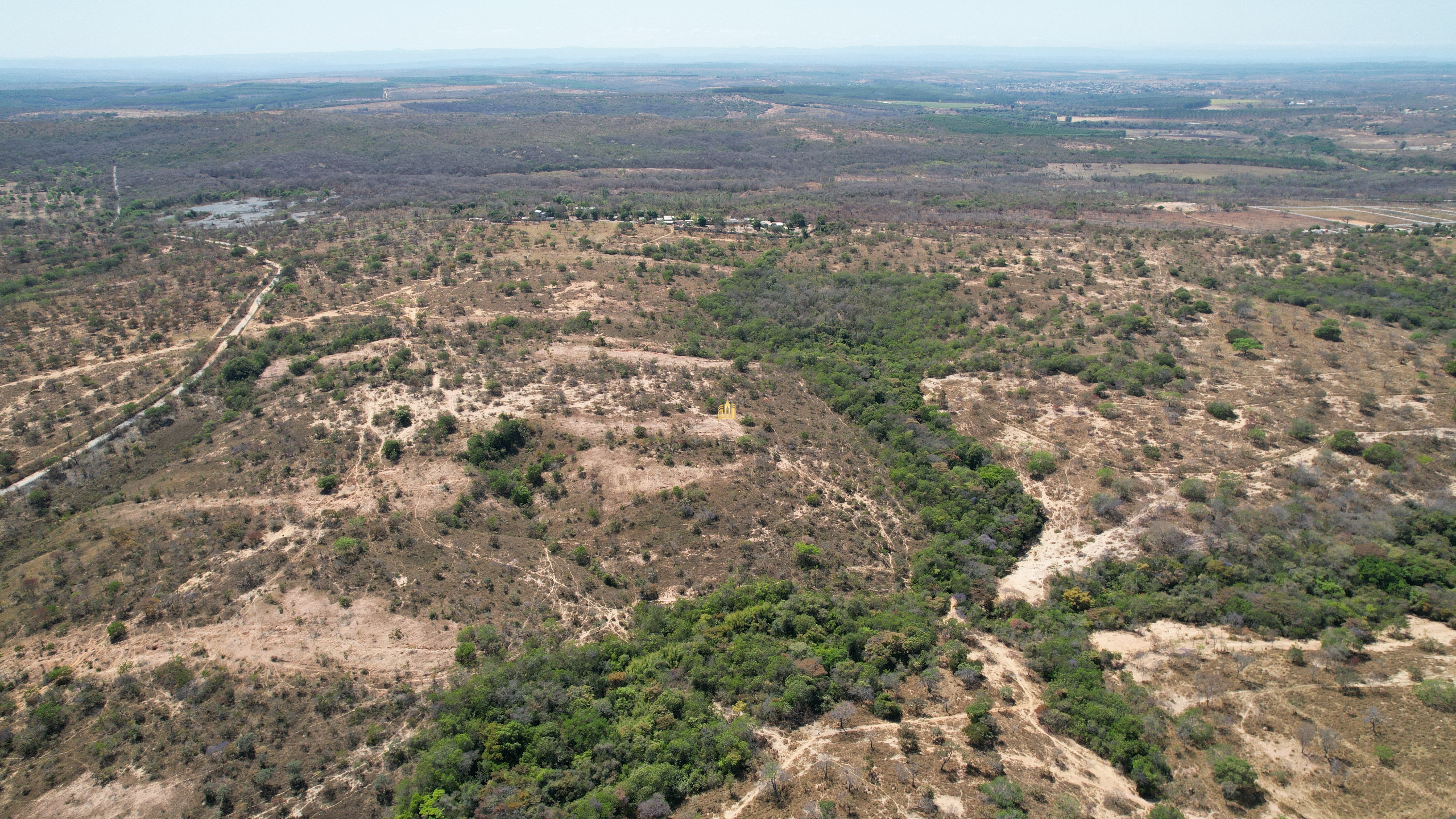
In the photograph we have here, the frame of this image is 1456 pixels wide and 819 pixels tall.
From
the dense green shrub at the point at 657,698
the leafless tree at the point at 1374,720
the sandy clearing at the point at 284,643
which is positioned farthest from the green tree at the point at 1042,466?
the sandy clearing at the point at 284,643

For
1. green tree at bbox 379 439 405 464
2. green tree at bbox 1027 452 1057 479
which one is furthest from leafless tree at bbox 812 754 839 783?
green tree at bbox 379 439 405 464

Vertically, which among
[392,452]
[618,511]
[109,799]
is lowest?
[109,799]

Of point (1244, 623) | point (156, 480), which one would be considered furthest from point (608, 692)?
point (156, 480)

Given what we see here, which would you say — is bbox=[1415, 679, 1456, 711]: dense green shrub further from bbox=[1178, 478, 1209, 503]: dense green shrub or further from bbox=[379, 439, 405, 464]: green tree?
bbox=[379, 439, 405, 464]: green tree

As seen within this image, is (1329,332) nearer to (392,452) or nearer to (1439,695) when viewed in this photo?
(1439,695)

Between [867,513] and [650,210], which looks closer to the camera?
[867,513]

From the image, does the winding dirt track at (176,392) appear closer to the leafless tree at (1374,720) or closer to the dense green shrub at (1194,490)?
the leafless tree at (1374,720)

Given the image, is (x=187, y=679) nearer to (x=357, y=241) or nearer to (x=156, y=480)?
(x=156, y=480)

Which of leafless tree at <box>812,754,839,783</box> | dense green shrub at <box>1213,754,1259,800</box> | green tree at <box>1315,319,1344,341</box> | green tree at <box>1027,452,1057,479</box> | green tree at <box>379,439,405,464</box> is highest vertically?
green tree at <box>1315,319,1344,341</box>

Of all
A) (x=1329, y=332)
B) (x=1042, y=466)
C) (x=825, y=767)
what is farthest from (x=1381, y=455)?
(x=825, y=767)
